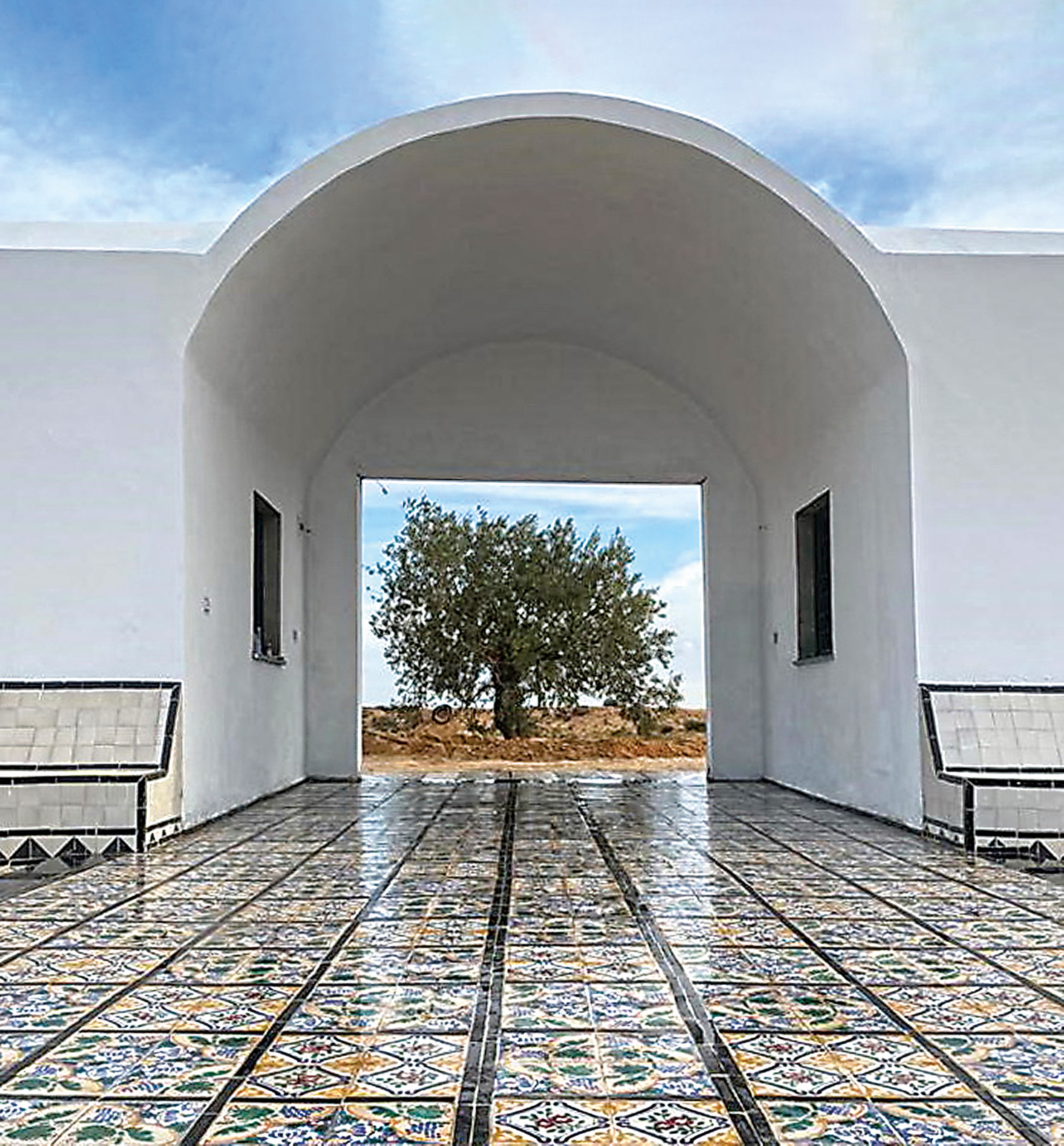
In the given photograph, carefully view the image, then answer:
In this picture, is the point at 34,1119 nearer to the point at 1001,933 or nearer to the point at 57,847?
the point at 1001,933

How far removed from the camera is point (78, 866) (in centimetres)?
619

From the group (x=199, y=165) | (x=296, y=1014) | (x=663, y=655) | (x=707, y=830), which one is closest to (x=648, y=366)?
(x=199, y=165)

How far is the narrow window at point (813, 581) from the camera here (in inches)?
408

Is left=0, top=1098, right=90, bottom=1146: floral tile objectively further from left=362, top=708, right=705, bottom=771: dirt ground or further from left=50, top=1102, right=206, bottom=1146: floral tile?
left=362, top=708, right=705, bottom=771: dirt ground

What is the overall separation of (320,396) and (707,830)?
16.0 ft

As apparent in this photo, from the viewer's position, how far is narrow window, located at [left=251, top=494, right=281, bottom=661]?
1048 centimetres

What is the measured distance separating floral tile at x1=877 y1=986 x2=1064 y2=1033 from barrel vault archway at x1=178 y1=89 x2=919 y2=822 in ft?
13.0

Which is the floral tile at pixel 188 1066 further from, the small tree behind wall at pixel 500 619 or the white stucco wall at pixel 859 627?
the small tree behind wall at pixel 500 619

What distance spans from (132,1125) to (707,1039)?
1229 millimetres

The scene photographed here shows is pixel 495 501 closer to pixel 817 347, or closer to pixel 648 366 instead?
pixel 648 366

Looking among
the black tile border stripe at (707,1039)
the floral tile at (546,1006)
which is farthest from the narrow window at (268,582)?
the floral tile at (546,1006)


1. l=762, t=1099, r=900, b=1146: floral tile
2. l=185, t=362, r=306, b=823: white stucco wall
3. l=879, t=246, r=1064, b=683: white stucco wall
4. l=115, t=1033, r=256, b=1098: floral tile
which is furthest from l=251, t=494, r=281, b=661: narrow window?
l=762, t=1099, r=900, b=1146: floral tile

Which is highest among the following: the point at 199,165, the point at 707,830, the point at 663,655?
the point at 199,165

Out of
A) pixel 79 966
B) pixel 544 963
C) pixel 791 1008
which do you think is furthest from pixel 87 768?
pixel 791 1008
